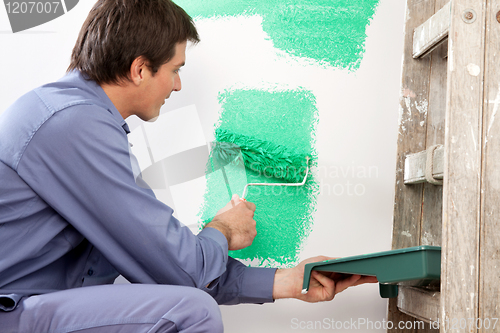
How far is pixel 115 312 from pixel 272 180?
0.63m

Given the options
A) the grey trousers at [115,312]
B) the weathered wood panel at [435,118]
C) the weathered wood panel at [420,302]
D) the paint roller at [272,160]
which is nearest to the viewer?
the grey trousers at [115,312]

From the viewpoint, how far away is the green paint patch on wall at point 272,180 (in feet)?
4.00

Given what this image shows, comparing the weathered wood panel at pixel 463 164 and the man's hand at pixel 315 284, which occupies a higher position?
the weathered wood panel at pixel 463 164

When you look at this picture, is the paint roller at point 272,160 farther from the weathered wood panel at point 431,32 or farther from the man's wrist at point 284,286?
the weathered wood panel at point 431,32

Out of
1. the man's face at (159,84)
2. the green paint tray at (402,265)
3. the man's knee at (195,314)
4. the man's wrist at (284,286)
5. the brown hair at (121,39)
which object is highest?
the brown hair at (121,39)

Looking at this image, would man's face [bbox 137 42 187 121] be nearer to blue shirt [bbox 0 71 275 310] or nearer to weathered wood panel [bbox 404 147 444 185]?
blue shirt [bbox 0 71 275 310]

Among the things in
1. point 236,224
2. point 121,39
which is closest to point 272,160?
point 236,224

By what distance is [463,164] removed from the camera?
2.45 feet

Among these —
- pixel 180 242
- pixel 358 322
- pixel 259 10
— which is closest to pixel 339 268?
pixel 180 242

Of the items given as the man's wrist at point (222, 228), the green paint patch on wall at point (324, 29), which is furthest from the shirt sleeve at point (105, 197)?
the green paint patch on wall at point (324, 29)

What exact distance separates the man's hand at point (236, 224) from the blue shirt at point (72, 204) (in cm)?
16

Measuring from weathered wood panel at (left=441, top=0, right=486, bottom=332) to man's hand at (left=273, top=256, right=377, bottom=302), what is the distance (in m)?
0.27

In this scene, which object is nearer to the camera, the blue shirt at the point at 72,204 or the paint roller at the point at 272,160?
the blue shirt at the point at 72,204

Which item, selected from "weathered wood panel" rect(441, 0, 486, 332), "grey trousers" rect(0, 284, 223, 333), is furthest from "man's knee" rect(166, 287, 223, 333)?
"weathered wood panel" rect(441, 0, 486, 332)
